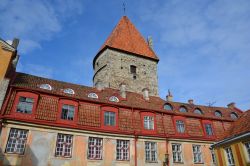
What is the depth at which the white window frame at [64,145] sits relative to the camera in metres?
16.9

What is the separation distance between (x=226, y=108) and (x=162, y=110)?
37.6ft

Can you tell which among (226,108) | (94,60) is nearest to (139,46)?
(94,60)

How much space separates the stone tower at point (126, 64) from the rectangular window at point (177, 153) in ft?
33.7

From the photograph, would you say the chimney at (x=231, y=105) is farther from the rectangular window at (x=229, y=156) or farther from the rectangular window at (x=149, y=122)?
the rectangular window at (x=149, y=122)

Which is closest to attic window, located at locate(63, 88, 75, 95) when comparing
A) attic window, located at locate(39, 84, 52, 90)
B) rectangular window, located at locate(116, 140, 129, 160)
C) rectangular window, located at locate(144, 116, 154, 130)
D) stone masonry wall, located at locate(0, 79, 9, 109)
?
attic window, located at locate(39, 84, 52, 90)

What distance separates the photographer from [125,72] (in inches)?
1280

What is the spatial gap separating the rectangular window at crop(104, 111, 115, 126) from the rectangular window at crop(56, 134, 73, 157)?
11.0ft

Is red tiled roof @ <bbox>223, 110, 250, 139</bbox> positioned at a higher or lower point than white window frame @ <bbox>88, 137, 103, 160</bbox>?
higher

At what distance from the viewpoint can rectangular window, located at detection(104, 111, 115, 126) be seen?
19.6 metres

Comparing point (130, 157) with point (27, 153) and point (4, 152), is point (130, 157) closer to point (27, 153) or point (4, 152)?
point (27, 153)

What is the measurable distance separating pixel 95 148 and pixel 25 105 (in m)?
6.45

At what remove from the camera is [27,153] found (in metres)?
→ 15.5

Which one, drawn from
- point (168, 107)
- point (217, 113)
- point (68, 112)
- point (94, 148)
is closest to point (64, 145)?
point (94, 148)

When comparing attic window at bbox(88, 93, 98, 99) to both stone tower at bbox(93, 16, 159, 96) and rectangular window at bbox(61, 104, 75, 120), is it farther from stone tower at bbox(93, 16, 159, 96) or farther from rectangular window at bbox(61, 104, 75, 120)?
stone tower at bbox(93, 16, 159, 96)
